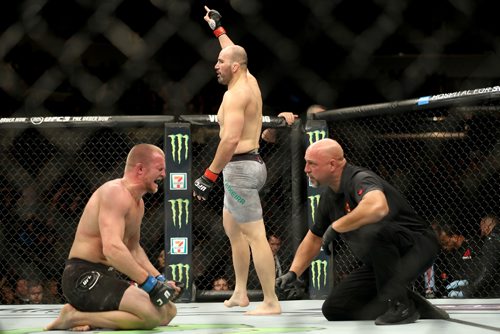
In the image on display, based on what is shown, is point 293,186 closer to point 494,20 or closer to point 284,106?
point 284,106

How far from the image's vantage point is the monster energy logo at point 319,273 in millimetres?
4676

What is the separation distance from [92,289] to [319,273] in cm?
197

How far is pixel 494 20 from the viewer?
4.60 meters

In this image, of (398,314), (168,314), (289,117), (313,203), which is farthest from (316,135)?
(168,314)

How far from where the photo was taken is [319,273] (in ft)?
15.4

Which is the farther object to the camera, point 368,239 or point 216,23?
point 216,23

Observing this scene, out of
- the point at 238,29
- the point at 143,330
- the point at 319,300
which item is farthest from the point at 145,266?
the point at 238,29

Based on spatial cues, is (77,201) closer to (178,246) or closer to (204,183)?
(178,246)

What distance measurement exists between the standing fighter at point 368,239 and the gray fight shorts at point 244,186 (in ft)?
1.65

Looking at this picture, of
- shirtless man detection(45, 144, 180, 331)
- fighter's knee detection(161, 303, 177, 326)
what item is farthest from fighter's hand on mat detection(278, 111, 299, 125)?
fighter's knee detection(161, 303, 177, 326)

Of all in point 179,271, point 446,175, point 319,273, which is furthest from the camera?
point 446,175

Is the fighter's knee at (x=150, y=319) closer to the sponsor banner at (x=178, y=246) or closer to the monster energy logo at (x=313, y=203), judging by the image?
the sponsor banner at (x=178, y=246)

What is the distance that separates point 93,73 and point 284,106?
1189mm

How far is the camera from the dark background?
4.26 meters
